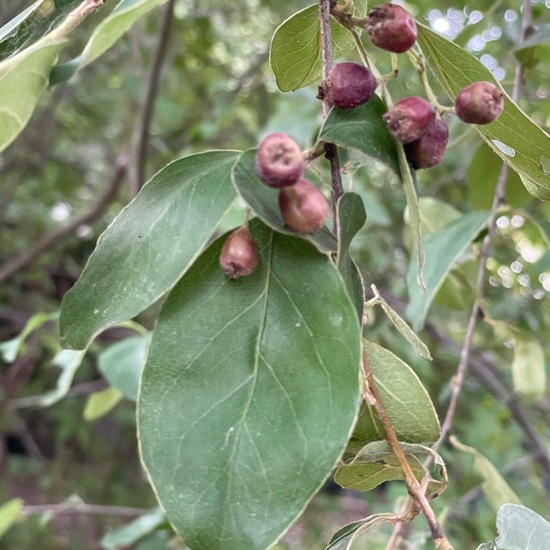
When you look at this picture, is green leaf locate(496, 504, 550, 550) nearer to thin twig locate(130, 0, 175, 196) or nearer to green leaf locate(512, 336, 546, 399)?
green leaf locate(512, 336, 546, 399)

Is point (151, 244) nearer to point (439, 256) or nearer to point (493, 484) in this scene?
point (439, 256)

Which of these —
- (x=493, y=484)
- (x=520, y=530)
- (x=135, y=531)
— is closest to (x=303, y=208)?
(x=520, y=530)

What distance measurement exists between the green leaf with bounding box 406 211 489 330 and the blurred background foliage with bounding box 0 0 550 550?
41 centimetres

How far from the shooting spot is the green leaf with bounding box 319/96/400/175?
34 cm

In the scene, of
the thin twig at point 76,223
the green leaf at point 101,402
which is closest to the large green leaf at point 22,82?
the green leaf at point 101,402

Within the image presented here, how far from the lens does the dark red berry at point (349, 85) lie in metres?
0.35

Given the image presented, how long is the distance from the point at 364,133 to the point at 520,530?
0.26 metres

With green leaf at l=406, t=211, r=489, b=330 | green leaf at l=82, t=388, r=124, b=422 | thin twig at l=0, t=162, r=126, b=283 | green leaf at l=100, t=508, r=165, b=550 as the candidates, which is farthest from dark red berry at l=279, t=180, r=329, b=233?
thin twig at l=0, t=162, r=126, b=283

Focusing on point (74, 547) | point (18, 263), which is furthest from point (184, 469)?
point (74, 547)

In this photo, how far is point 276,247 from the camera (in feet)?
1.24

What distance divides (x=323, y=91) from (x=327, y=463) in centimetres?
21

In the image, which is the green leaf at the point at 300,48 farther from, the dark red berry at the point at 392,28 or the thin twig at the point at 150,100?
the thin twig at the point at 150,100

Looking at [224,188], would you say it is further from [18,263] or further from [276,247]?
[18,263]

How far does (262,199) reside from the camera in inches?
13.9
